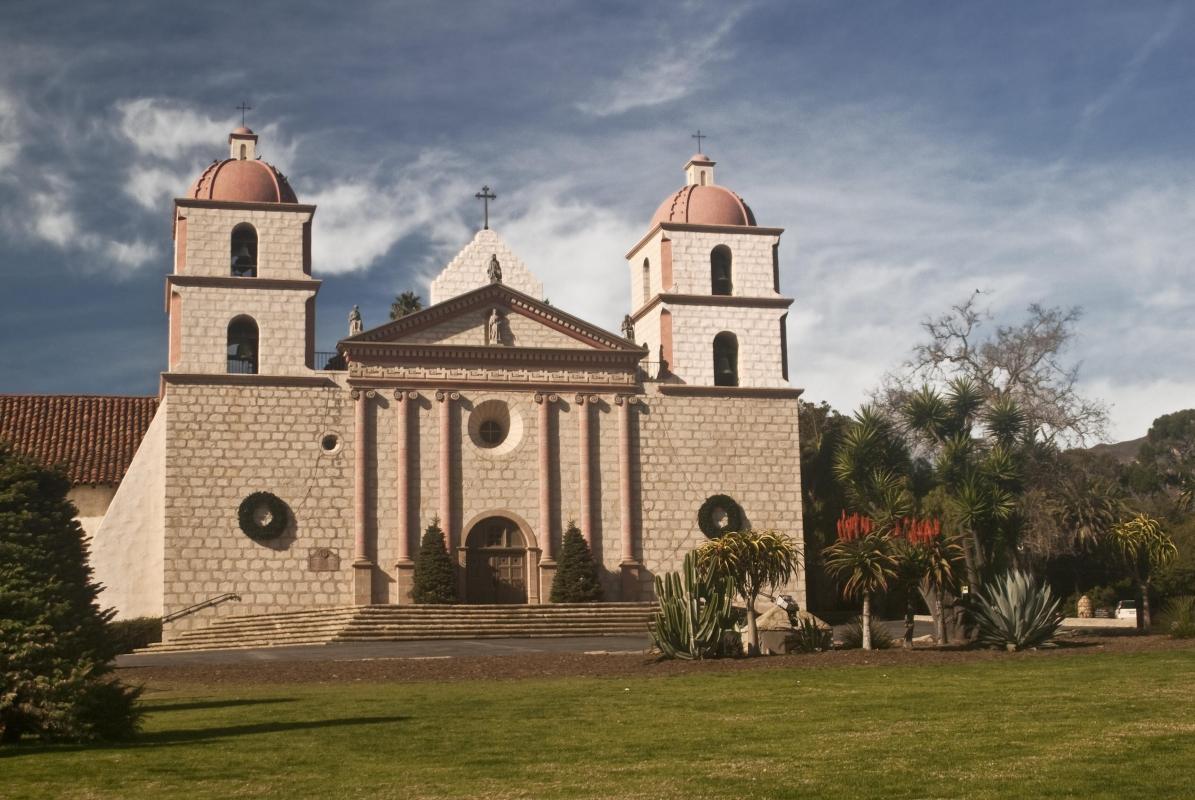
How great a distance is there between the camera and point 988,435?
141 ft

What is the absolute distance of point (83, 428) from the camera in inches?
1628

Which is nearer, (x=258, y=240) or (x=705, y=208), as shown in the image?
(x=258, y=240)

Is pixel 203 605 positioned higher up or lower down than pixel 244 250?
lower down

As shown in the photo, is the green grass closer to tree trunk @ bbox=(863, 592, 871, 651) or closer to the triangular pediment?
tree trunk @ bbox=(863, 592, 871, 651)

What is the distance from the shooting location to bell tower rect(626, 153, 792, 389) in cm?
4238

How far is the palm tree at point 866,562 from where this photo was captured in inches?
936

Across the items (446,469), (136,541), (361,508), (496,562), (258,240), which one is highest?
(258,240)

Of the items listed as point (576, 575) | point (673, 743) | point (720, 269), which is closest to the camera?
point (673, 743)

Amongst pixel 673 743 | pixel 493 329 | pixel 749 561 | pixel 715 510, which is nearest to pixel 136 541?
pixel 493 329

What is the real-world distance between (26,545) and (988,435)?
3383 centimetres

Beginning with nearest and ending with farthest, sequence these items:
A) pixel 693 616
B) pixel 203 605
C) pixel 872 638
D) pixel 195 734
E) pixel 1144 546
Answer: pixel 195 734, pixel 693 616, pixel 872 638, pixel 1144 546, pixel 203 605

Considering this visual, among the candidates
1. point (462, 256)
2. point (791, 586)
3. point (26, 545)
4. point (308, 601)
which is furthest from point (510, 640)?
point (26, 545)

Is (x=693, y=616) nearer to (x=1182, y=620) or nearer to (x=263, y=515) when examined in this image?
(x=1182, y=620)

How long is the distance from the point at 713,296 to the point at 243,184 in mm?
13578
